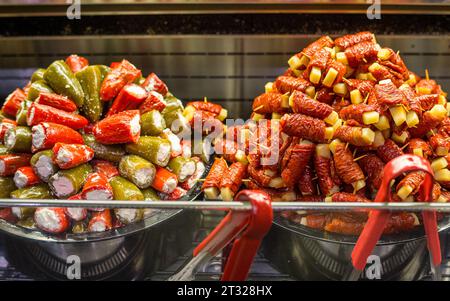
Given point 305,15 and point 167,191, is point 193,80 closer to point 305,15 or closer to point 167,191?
point 305,15

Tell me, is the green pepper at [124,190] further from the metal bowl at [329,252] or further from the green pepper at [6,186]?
the metal bowl at [329,252]

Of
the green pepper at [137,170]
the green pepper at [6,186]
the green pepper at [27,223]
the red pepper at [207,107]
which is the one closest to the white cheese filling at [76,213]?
the green pepper at [27,223]

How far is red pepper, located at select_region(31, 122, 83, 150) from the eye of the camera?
63.7 inches

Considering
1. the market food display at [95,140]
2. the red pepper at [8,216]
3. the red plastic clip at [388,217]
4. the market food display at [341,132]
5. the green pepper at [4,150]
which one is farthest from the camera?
the green pepper at [4,150]

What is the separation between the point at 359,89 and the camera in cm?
160

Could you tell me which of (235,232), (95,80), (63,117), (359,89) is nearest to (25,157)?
(63,117)

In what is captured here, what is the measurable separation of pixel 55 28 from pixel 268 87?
102 cm

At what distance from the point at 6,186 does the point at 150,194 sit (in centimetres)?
49

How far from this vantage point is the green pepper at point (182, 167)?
1723 mm

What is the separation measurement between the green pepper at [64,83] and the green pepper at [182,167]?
0.41m

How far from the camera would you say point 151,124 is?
1738mm

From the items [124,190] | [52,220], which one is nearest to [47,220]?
[52,220]

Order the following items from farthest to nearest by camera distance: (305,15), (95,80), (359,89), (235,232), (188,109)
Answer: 1. (305,15)
2. (188,109)
3. (95,80)
4. (359,89)
5. (235,232)

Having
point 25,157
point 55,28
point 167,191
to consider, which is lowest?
point 167,191
